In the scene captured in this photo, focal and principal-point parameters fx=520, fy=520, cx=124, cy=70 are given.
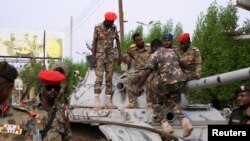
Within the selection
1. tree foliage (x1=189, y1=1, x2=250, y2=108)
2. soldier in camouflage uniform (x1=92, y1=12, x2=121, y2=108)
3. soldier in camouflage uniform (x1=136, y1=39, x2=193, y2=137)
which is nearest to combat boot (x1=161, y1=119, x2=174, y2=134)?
soldier in camouflage uniform (x1=136, y1=39, x2=193, y2=137)

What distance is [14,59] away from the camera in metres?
50.3

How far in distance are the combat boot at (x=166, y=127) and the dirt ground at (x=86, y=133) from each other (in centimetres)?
95

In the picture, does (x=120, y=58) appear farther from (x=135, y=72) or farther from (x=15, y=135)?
(x=15, y=135)

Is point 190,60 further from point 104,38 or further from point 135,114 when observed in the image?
point 104,38

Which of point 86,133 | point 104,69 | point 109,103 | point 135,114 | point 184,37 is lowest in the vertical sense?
point 86,133

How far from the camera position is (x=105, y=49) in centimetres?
827

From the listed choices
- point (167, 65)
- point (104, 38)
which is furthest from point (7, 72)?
point (104, 38)

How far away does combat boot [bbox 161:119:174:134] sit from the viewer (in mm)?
6660

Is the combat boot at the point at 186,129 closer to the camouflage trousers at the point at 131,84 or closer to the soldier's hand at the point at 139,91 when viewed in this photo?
the soldier's hand at the point at 139,91

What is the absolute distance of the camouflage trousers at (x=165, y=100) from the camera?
687cm

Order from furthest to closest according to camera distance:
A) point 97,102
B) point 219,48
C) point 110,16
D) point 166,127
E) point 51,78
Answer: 1. point 219,48
2. point 110,16
3. point 97,102
4. point 166,127
5. point 51,78

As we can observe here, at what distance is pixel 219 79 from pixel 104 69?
2326 mm

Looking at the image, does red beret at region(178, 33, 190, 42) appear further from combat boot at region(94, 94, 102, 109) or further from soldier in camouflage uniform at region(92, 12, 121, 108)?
combat boot at region(94, 94, 102, 109)

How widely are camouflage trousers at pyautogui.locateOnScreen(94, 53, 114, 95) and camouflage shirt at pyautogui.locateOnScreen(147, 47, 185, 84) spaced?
1.22m
